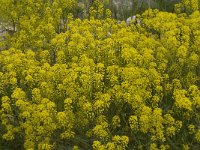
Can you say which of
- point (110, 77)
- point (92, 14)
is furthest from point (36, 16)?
point (110, 77)

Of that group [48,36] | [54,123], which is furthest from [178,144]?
[48,36]

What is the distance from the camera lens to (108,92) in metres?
5.35

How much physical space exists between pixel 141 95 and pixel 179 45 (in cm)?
103

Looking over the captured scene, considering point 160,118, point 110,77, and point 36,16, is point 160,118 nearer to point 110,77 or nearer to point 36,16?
point 110,77

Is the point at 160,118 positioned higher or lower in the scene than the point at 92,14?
lower

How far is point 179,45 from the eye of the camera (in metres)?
5.91

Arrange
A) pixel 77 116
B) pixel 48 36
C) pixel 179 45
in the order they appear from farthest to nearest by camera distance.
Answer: pixel 48 36, pixel 179 45, pixel 77 116

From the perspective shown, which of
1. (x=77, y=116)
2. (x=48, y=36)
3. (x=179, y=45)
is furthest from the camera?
(x=48, y=36)

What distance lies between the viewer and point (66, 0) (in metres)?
7.82

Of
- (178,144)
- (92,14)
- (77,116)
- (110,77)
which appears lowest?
(178,144)

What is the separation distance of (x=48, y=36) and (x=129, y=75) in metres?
2.35

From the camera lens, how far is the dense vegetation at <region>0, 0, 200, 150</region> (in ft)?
17.0

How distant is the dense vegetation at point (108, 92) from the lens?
5.18m

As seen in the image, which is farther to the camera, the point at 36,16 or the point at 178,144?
the point at 36,16
